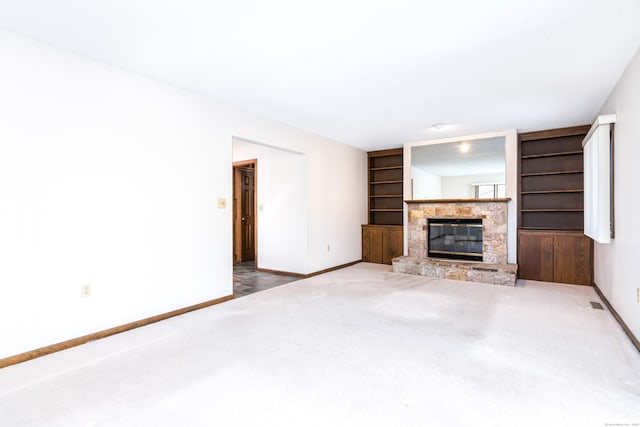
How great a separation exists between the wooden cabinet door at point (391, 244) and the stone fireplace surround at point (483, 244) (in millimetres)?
284

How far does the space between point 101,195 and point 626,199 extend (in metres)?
4.39

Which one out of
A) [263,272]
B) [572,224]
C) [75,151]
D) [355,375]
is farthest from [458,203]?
[75,151]

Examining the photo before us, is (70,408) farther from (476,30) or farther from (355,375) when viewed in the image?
(476,30)

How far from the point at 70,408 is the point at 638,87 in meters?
4.33

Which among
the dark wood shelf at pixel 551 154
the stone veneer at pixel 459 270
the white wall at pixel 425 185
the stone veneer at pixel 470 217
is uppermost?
the dark wood shelf at pixel 551 154

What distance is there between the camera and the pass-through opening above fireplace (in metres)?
5.39

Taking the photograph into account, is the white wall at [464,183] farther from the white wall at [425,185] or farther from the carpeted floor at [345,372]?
the carpeted floor at [345,372]

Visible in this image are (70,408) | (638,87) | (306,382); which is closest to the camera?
(70,408)

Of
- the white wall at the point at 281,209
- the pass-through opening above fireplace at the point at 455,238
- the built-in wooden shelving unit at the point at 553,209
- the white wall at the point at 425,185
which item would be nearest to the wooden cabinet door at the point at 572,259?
the built-in wooden shelving unit at the point at 553,209

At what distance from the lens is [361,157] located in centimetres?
661

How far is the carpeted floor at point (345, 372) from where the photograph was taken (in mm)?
1695

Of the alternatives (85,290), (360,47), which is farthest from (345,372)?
(360,47)

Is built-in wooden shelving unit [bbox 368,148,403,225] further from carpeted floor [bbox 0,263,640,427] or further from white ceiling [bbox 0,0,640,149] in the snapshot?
carpeted floor [bbox 0,263,640,427]

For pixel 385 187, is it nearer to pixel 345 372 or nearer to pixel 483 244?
pixel 483 244
